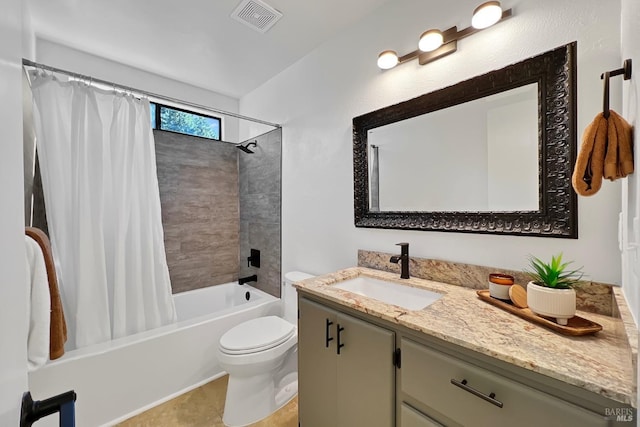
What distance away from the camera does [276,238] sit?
2539 mm

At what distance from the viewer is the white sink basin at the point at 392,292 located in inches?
52.6

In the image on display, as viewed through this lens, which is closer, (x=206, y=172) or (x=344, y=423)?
(x=344, y=423)

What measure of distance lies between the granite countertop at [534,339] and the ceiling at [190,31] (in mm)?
1806

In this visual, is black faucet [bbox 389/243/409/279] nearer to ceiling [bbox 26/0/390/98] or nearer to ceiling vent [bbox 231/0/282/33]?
ceiling [bbox 26/0/390/98]

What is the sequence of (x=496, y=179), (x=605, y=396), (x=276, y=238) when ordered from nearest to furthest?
(x=605, y=396)
(x=496, y=179)
(x=276, y=238)

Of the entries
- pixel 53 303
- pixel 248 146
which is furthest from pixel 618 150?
pixel 248 146

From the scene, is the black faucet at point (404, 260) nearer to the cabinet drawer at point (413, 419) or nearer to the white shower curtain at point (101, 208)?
the cabinet drawer at point (413, 419)

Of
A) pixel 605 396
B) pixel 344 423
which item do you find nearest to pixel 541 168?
pixel 605 396

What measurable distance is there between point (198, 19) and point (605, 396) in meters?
2.55

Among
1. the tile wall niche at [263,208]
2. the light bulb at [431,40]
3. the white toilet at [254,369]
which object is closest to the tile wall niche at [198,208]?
the tile wall niche at [263,208]

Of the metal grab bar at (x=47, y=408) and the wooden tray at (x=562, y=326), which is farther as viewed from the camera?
the wooden tray at (x=562, y=326)

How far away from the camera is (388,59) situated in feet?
5.17

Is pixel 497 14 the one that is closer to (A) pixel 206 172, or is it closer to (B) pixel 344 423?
(B) pixel 344 423

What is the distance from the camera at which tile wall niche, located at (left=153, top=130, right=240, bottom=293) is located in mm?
2588
